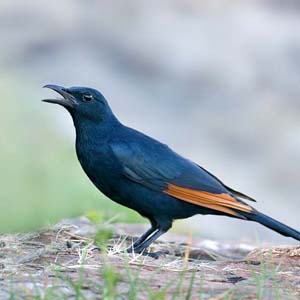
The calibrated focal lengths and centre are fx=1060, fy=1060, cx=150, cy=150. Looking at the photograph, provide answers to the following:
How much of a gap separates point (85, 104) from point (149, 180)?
602 millimetres

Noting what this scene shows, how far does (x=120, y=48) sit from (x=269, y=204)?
744 centimetres

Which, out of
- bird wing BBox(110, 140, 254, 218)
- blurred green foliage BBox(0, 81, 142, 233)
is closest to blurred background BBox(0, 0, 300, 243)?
blurred green foliage BBox(0, 81, 142, 233)

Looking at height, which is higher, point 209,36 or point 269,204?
point 209,36

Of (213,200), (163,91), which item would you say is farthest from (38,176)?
(163,91)

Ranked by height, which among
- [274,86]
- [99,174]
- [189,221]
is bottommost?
[189,221]

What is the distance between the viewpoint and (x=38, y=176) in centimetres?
1061

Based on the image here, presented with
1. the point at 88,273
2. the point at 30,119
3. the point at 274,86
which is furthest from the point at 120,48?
the point at 88,273

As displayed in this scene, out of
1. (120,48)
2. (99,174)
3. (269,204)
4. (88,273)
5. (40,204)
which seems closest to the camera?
(88,273)

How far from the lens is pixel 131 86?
16500 mm

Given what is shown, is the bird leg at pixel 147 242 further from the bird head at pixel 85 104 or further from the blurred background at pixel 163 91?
the blurred background at pixel 163 91

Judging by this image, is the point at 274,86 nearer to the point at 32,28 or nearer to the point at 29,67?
the point at 29,67

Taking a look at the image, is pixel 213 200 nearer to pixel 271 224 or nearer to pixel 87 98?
pixel 271 224

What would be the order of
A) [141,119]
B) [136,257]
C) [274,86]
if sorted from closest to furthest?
[136,257], [141,119], [274,86]

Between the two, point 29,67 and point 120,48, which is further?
point 120,48
